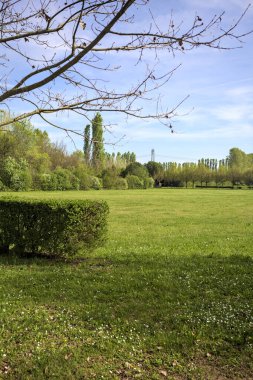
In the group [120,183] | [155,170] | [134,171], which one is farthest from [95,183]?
[155,170]

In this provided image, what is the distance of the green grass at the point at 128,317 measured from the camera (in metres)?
3.94

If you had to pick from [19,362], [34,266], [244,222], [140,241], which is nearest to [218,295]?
[19,362]

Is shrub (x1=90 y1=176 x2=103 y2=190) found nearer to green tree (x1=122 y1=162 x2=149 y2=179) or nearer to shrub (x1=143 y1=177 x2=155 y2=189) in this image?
shrub (x1=143 y1=177 x2=155 y2=189)

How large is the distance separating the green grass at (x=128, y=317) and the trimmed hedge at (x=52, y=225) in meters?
0.41

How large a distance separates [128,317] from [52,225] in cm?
412

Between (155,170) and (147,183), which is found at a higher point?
(155,170)

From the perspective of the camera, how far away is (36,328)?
4.80 metres

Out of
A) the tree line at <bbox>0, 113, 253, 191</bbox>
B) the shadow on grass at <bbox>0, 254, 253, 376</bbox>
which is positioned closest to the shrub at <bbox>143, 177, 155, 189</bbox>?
the tree line at <bbox>0, 113, 253, 191</bbox>

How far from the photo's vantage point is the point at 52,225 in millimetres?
8789

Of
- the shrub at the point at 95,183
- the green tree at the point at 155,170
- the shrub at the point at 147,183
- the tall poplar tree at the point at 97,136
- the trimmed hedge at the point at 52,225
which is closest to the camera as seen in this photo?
the tall poplar tree at the point at 97,136

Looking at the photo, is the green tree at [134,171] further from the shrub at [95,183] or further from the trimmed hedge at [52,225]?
the trimmed hedge at [52,225]

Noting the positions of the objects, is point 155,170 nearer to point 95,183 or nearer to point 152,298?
point 95,183

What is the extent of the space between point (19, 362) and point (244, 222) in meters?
15.0

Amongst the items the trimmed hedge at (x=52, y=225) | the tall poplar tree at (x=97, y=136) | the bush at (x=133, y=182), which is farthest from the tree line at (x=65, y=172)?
the tall poplar tree at (x=97, y=136)
